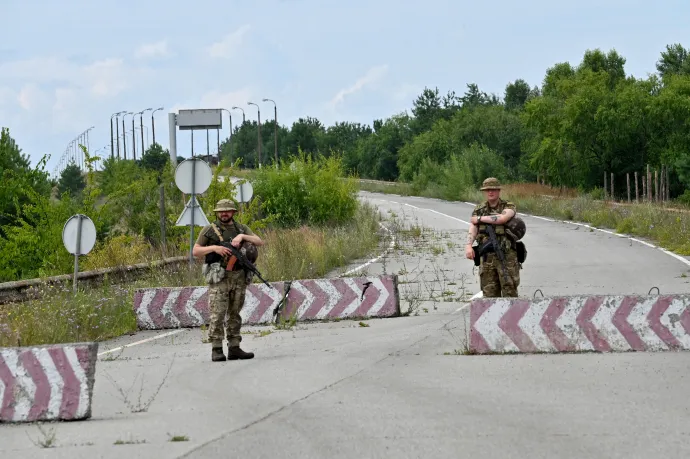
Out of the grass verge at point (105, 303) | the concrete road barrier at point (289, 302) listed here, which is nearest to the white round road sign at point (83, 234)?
the grass verge at point (105, 303)

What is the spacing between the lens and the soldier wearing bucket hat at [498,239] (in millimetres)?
14477

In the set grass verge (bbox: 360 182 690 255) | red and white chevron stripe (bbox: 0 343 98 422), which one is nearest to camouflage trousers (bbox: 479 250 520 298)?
red and white chevron stripe (bbox: 0 343 98 422)

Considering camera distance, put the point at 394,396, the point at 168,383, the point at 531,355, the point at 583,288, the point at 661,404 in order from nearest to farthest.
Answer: the point at 661,404, the point at 394,396, the point at 168,383, the point at 531,355, the point at 583,288

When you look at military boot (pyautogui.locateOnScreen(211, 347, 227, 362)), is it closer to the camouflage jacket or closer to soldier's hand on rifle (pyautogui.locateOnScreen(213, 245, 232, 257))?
soldier's hand on rifle (pyautogui.locateOnScreen(213, 245, 232, 257))

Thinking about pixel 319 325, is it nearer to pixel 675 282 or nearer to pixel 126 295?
pixel 126 295

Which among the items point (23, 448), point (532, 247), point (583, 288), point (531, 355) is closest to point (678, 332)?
point (531, 355)

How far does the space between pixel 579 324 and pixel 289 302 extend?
236 inches

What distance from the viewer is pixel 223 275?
13438 millimetres

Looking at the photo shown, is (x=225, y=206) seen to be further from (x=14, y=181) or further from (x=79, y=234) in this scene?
(x=14, y=181)

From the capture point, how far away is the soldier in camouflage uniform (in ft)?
47.4

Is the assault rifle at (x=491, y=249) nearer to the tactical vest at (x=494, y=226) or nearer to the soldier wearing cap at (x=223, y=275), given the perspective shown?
the tactical vest at (x=494, y=226)

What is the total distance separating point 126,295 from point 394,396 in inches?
388

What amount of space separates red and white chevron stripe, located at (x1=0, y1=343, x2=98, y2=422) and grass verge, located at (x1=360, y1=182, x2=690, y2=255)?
22.0 metres

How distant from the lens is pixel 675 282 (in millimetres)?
22219
